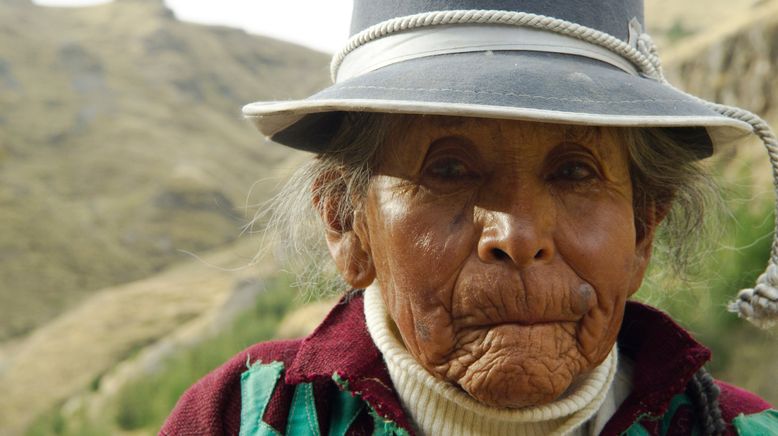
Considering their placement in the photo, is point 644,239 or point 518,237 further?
point 644,239

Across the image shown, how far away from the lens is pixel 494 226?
1440 millimetres

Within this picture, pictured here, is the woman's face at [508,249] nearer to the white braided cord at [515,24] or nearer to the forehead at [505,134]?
the forehead at [505,134]

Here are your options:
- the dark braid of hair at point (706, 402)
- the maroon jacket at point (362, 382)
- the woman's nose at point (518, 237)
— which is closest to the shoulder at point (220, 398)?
the maroon jacket at point (362, 382)

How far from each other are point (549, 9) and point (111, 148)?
25.7 m

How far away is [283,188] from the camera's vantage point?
2045 millimetres

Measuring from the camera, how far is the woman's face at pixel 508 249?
56.7 inches

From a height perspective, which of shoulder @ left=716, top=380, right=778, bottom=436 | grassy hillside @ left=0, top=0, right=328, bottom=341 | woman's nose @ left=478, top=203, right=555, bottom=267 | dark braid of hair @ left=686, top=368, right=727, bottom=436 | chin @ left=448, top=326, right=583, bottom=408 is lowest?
grassy hillside @ left=0, top=0, right=328, bottom=341

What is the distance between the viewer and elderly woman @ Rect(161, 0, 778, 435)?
1.41 m

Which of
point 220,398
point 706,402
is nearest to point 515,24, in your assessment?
point 706,402

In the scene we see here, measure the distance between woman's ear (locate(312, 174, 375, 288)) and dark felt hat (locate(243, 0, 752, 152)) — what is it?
0.27m

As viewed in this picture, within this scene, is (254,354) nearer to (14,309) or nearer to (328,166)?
(328,166)

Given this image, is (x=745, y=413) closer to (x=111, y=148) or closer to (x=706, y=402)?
(x=706, y=402)

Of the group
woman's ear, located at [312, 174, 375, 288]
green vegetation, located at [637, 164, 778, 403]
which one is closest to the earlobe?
woman's ear, located at [312, 174, 375, 288]

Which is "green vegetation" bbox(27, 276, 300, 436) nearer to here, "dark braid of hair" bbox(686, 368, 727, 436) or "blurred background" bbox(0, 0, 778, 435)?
"blurred background" bbox(0, 0, 778, 435)
